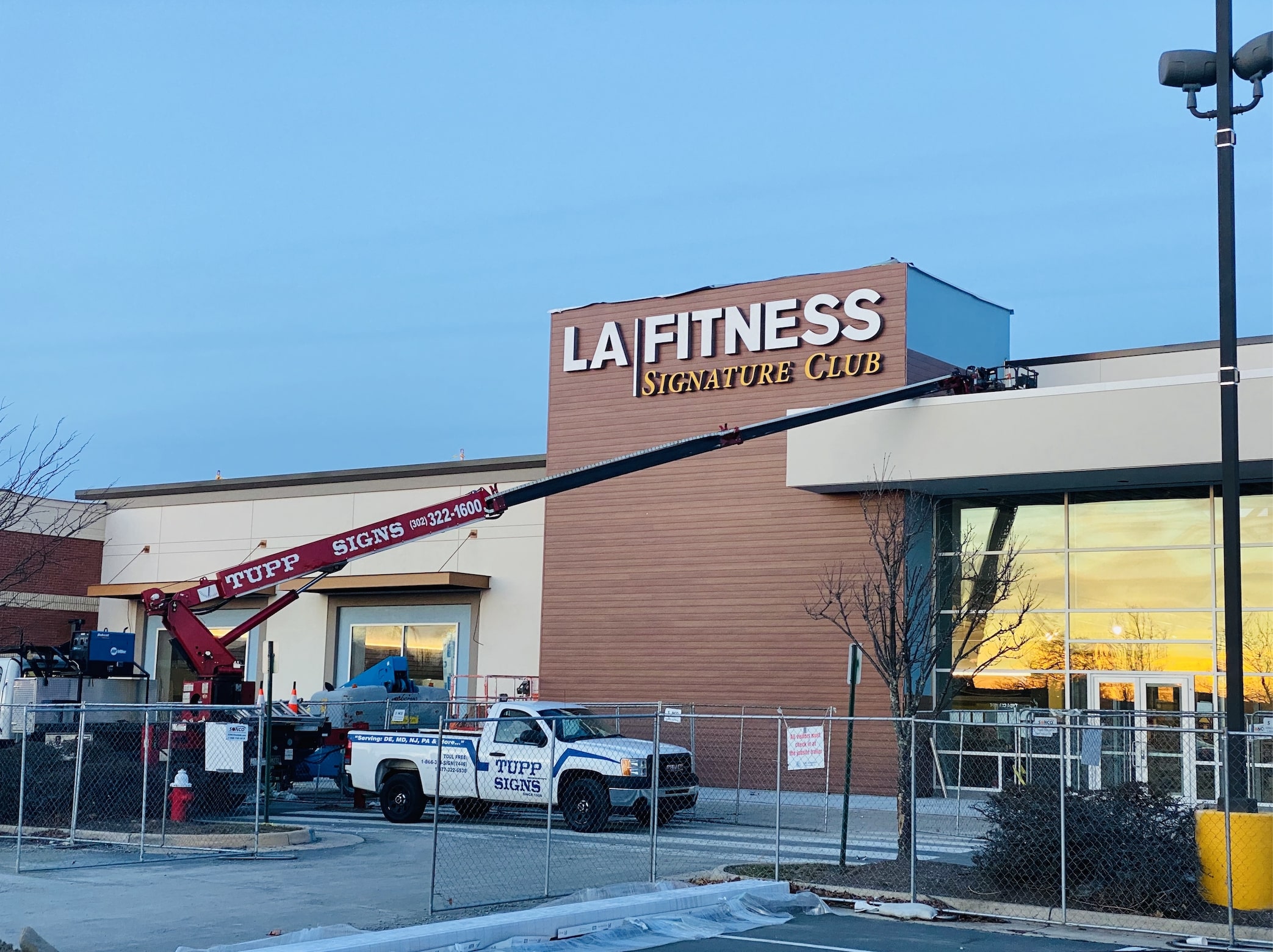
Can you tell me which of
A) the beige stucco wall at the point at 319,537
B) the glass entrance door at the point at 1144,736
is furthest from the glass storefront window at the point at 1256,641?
the beige stucco wall at the point at 319,537

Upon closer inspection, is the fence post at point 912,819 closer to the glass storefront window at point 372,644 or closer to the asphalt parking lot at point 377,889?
the asphalt parking lot at point 377,889

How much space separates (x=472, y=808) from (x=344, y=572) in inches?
664

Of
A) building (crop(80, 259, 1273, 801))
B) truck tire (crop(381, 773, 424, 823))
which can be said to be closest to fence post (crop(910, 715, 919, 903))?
building (crop(80, 259, 1273, 801))

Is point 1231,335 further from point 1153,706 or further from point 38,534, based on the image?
point 38,534

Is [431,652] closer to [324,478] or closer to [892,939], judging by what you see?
[324,478]

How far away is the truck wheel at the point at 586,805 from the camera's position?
20609 millimetres

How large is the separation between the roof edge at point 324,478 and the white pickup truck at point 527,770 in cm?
1377

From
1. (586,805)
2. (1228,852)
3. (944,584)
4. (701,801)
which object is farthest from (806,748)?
(944,584)

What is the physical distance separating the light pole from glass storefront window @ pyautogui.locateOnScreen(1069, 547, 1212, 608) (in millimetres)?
13817

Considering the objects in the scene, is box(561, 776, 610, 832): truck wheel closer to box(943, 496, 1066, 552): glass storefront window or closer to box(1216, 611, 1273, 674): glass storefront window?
box(943, 496, 1066, 552): glass storefront window

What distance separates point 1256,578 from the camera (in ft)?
86.4

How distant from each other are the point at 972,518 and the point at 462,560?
13.7 m

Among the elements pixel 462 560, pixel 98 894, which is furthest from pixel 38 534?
pixel 98 894

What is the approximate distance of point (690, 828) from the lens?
72.4ft
